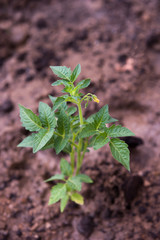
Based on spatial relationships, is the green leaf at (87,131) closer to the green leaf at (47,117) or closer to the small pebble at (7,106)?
the green leaf at (47,117)

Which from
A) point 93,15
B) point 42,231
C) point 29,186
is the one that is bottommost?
point 42,231

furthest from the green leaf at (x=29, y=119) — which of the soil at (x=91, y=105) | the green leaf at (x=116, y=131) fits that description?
the soil at (x=91, y=105)

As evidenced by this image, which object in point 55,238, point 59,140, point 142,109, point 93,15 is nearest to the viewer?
point 59,140

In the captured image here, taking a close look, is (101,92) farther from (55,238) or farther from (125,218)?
(55,238)

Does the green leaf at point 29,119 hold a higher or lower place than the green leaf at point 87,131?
higher

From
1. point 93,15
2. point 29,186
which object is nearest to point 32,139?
point 29,186

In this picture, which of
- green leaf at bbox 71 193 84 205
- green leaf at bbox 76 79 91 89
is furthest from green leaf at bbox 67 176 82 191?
green leaf at bbox 76 79 91 89
